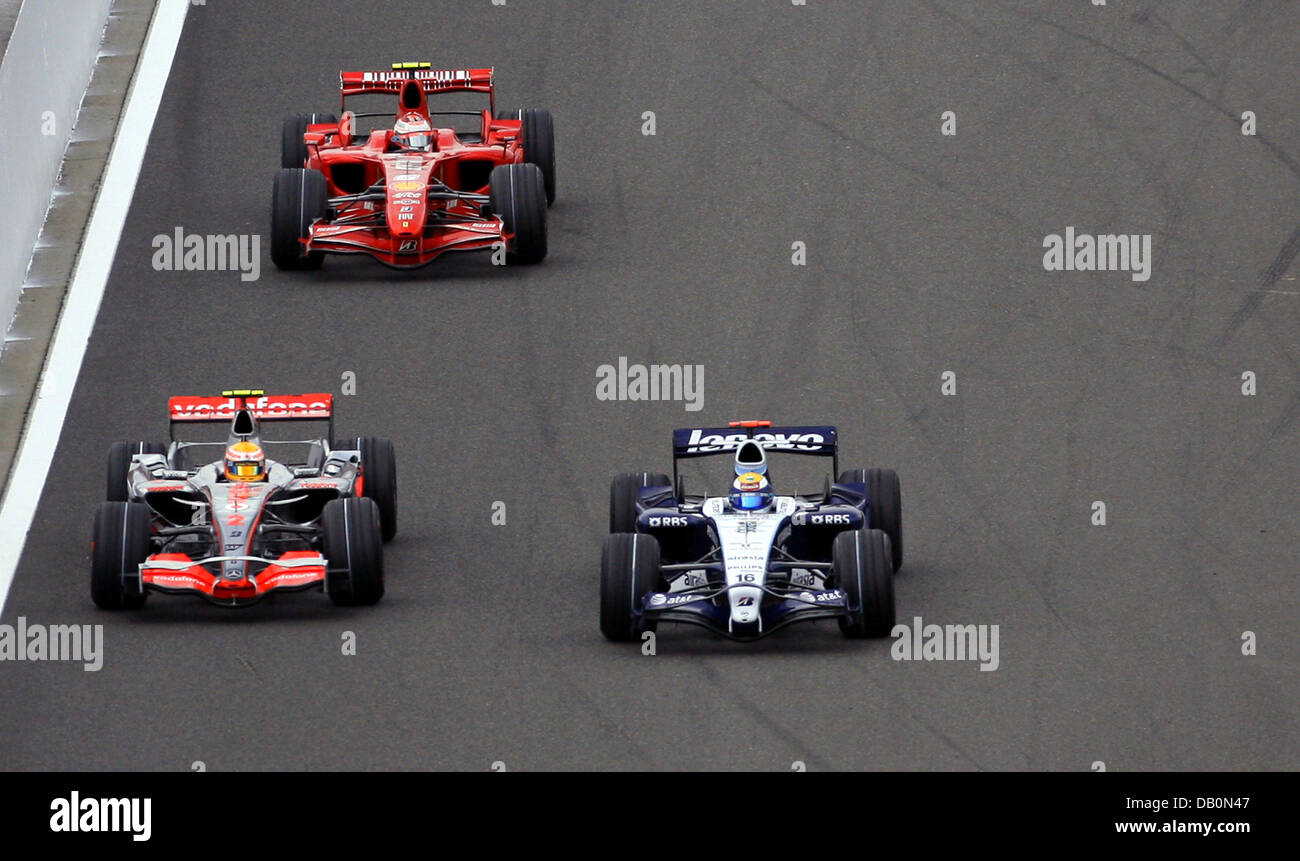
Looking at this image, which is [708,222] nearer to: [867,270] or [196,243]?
[867,270]

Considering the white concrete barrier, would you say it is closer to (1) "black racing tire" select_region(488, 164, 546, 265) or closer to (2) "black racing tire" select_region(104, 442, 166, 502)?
(2) "black racing tire" select_region(104, 442, 166, 502)

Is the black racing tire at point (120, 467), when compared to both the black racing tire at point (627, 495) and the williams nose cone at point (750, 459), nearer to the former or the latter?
the black racing tire at point (627, 495)

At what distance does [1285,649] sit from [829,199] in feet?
35.2

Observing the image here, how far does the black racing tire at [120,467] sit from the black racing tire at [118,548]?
1470 mm

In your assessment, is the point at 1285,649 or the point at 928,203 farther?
the point at 928,203

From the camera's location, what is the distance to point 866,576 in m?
17.0

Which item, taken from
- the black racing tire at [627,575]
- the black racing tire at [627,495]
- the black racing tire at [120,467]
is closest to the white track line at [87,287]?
the black racing tire at [120,467]

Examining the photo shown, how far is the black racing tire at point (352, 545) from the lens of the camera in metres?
17.7

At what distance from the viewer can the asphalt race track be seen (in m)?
16.2

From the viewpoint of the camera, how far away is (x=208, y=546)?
18.6m

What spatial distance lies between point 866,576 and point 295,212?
971 centimetres

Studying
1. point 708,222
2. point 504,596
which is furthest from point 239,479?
point 708,222

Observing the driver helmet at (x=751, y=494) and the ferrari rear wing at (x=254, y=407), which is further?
the ferrari rear wing at (x=254, y=407)

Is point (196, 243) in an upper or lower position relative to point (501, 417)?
upper
